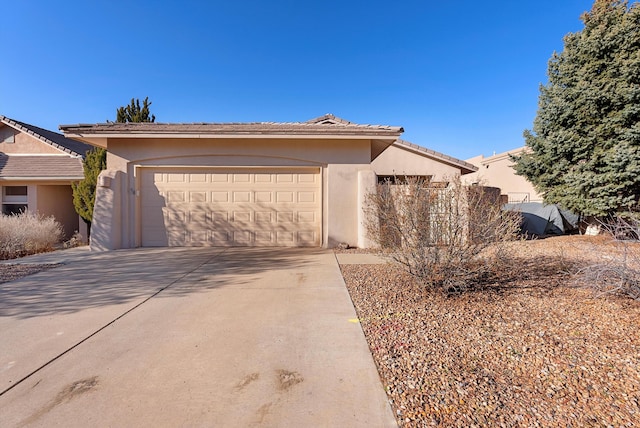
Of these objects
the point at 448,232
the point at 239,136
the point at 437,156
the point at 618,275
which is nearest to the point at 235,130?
the point at 239,136

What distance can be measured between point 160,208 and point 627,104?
14.7m

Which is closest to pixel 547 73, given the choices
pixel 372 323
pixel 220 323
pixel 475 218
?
pixel 475 218

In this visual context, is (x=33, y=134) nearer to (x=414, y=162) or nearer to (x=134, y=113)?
(x=134, y=113)

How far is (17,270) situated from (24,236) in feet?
9.92

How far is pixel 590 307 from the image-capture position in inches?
163

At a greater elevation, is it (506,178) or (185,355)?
(506,178)

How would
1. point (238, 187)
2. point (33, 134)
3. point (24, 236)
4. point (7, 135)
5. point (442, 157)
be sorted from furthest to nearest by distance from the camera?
point (7, 135) → point (33, 134) → point (442, 157) → point (238, 187) → point (24, 236)

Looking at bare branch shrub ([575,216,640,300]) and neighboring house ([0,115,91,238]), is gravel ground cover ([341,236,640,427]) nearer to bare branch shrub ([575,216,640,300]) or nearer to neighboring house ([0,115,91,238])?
bare branch shrub ([575,216,640,300])

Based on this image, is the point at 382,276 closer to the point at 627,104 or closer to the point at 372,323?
the point at 372,323

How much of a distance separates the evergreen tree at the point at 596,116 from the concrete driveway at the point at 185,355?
1000 cm

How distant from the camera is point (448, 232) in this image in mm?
4602

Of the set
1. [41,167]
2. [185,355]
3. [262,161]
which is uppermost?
[41,167]

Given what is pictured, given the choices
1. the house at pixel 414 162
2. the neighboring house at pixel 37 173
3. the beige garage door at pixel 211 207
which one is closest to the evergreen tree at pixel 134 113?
the neighboring house at pixel 37 173

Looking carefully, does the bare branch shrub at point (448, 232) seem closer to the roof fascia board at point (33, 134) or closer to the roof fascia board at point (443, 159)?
the roof fascia board at point (443, 159)
